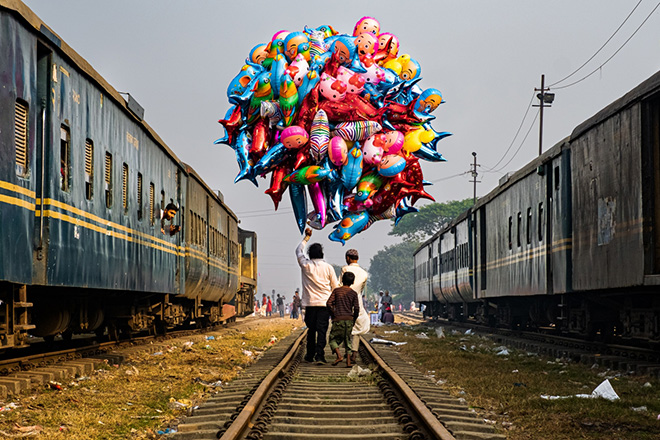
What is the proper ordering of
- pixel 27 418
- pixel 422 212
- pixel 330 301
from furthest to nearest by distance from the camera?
pixel 422 212, pixel 330 301, pixel 27 418

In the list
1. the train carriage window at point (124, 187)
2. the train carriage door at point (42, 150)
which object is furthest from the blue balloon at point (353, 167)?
the train carriage door at point (42, 150)

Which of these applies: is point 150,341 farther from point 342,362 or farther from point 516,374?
point 516,374

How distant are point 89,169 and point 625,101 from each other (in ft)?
23.5

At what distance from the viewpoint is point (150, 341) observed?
16844mm

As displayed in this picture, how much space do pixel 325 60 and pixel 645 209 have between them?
7.63 m

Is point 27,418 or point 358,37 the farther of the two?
point 358,37

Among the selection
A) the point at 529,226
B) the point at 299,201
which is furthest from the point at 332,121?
the point at 529,226

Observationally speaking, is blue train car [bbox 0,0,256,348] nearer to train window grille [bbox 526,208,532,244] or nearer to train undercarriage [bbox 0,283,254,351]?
train undercarriage [bbox 0,283,254,351]

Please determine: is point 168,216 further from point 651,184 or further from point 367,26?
point 651,184

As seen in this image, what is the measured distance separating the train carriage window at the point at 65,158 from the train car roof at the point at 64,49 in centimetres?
85

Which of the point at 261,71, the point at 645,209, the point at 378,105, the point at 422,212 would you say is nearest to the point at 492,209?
the point at 378,105

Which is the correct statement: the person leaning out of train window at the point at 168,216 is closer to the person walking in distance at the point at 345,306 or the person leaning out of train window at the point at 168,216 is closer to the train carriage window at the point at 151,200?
the train carriage window at the point at 151,200

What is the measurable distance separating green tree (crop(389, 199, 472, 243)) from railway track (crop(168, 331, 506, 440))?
84.2 meters

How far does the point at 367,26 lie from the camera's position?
16.0 m
